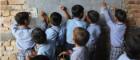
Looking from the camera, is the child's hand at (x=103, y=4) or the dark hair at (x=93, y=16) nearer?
the dark hair at (x=93, y=16)

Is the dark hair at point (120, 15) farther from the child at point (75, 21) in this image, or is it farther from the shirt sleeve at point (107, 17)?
the child at point (75, 21)

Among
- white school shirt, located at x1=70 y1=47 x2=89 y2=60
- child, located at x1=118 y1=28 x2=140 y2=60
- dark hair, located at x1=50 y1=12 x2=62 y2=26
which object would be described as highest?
dark hair, located at x1=50 y1=12 x2=62 y2=26

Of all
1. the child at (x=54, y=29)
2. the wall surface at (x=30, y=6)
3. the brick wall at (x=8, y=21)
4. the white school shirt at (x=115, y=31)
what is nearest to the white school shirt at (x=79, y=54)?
the child at (x=54, y=29)

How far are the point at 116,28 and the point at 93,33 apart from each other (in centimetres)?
29

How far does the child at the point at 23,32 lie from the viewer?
506 centimetres

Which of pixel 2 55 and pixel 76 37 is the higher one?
pixel 76 37

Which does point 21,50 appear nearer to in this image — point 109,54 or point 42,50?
point 42,50

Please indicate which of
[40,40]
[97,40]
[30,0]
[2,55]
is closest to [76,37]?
[40,40]

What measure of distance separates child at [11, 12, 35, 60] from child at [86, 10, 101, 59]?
0.73 metres

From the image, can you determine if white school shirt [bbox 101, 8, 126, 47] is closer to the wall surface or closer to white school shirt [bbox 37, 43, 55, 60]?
the wall surface

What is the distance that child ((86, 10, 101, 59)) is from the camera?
5094 mm

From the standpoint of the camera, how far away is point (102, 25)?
543 cm

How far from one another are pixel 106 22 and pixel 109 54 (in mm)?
469

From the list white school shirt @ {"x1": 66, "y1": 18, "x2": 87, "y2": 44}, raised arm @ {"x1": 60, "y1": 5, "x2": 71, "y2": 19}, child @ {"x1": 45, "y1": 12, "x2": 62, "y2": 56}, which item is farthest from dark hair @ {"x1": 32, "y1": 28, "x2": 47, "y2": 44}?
raised arm @ {"x1": 60, "y1": 5, "x2": 71, "y2": 19}
